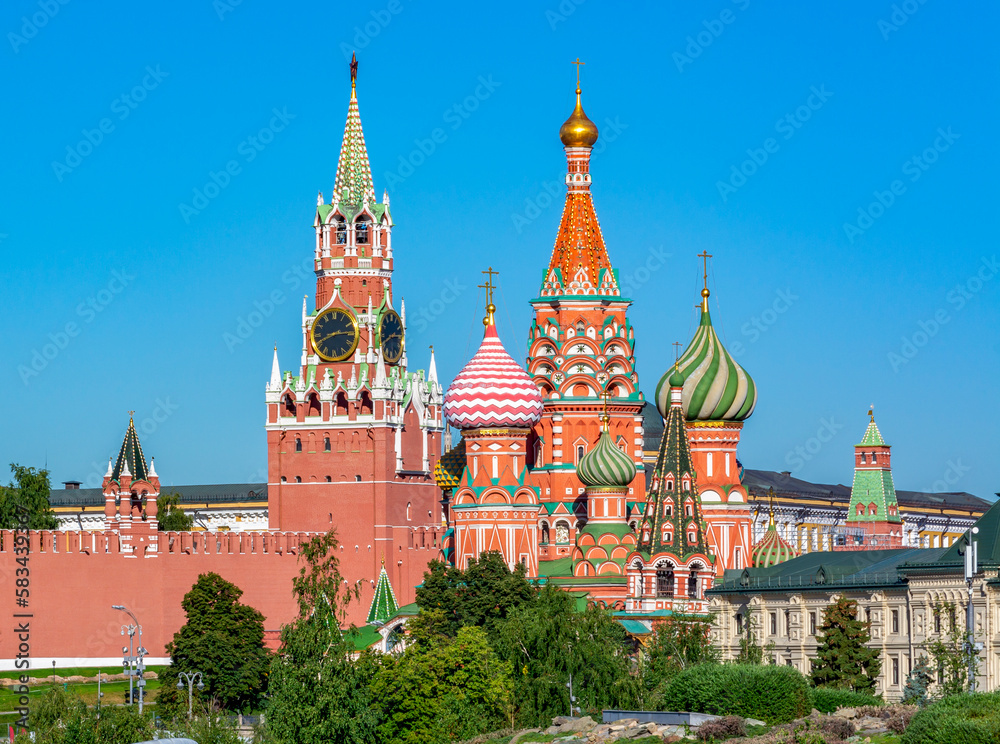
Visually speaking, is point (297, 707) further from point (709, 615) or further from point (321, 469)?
point (321, 469)

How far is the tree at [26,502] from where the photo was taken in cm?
11625

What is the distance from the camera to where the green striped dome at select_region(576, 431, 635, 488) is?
323ft

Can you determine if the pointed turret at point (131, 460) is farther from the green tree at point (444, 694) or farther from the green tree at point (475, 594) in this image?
the green tree at point (444, 694)

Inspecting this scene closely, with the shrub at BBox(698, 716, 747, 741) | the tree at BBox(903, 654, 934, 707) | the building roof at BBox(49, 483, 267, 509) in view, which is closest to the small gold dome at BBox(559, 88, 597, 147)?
the tree at BBox(903, 654, 934, 707)

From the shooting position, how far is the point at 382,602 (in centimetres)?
10744

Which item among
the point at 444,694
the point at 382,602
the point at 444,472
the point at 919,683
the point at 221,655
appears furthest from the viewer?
the point at 444,472

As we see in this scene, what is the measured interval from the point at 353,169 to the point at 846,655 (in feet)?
179

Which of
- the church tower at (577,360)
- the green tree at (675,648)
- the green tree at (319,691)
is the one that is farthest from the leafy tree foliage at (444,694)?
the church tower at (577,360)

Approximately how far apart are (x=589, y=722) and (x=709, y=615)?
2251 cm

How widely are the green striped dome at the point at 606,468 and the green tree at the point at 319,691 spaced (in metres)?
29.1

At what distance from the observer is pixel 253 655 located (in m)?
88.3

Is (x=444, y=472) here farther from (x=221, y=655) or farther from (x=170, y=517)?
(x=221, y=655)

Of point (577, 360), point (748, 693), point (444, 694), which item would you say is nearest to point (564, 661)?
point (444, 694)

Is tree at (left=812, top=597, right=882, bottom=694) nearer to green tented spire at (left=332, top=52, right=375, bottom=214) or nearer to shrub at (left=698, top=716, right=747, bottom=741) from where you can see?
shrub at (left=698, top=716, right=747, bottom=741)
